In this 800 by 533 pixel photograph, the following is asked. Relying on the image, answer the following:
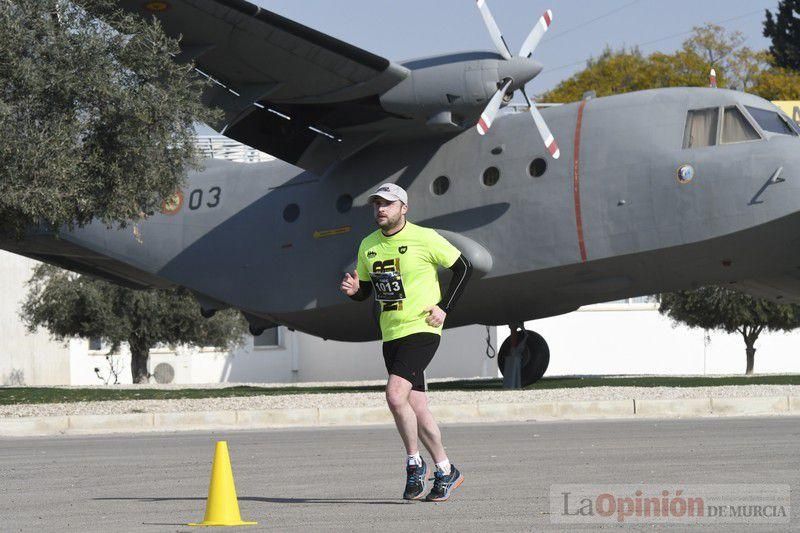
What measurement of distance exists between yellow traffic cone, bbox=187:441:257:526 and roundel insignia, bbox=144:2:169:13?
1185cm

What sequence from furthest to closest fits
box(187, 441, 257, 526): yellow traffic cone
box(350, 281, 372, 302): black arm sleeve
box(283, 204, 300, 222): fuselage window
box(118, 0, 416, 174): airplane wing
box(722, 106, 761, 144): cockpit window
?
box(283, 204, 300, 222): fuselage window → box(722, 106, 761, 144): cockpit window → box(118, 0, 416, 174): airplane wing → box(350, 281, 372, 302): black arm sleeve → box(187, 441, 257, 526): yellow traffic cone

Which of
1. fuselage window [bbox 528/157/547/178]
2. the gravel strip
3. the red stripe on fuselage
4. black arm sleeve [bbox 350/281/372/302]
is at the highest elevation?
fuselage window [bbox 528/157/547/178]

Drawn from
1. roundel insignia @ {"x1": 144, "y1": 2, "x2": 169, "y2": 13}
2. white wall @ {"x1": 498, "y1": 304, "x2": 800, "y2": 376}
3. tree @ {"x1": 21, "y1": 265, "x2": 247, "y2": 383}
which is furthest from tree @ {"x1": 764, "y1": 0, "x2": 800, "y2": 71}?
roundel insignia @ {"x1": 144, "y1": 2, "x2": 169, "y2": 13}

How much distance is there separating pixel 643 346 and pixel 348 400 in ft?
92.2

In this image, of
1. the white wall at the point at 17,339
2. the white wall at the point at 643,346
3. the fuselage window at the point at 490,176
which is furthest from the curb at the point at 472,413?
the white wall at the point at 17,339

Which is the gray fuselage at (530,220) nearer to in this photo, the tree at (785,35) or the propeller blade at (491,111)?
the propeller blade at (491,111)

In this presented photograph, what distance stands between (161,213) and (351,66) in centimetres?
653

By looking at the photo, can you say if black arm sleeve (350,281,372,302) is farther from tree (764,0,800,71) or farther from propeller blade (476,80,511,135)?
tree (764,0,800,71)

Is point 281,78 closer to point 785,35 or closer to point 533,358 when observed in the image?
point 533,358

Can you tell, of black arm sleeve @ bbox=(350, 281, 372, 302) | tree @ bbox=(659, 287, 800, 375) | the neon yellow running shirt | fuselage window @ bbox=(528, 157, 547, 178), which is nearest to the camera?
the neon yellow running shirt

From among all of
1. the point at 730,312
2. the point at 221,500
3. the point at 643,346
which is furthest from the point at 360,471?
the point at 643,346

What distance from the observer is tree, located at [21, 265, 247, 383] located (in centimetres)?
3694

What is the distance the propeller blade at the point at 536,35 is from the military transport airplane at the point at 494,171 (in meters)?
0.04

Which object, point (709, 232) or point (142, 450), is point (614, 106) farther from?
point (142, 450)
